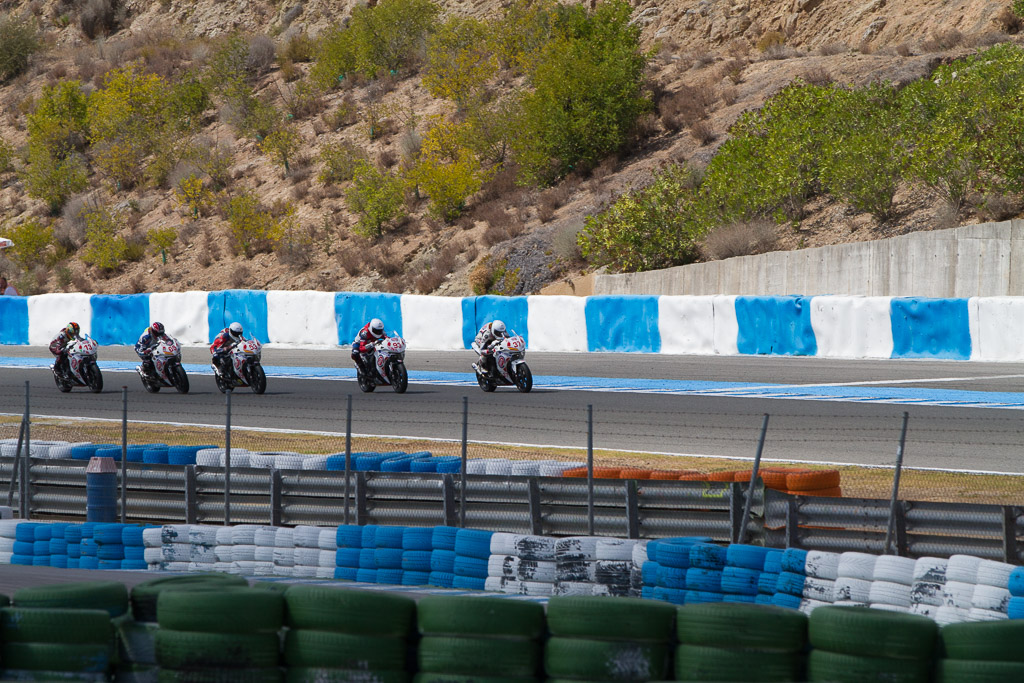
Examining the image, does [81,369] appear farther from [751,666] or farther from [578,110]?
[578,110]

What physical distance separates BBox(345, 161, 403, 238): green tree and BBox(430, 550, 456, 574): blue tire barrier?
3039 cm

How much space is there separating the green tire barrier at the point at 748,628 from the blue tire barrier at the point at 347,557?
11.9ft

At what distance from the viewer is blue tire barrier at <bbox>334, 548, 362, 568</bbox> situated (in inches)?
342

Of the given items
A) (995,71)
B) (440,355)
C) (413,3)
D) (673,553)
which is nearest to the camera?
(673,553)

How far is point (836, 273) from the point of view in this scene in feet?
84.2

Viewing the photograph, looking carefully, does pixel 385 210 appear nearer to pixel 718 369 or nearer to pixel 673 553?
pixel 718 369

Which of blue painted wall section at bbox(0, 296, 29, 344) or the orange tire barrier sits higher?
blue painted wall section at bbox(0, 296, 29, 344)

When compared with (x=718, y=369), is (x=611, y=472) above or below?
below

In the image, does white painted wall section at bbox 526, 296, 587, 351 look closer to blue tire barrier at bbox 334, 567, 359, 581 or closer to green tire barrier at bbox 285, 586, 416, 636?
blue tire barrier at bbox 334, 567, 359, 581

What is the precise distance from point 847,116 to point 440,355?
39.4 feet

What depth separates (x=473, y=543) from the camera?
27.6 ft

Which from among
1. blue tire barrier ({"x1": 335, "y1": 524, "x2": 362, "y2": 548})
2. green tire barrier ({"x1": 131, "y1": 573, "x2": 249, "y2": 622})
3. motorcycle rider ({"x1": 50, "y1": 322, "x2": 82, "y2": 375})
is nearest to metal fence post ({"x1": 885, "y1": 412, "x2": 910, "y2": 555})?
blue tire barrier ({"x1": 335, "y1": 524, "x2": 362, "y2": 548})

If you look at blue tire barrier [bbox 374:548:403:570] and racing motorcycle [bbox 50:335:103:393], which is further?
racing motorcycle [bbox 50:335:103:393]

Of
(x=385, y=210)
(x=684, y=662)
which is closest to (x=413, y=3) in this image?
(x=385, y=210)
